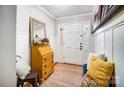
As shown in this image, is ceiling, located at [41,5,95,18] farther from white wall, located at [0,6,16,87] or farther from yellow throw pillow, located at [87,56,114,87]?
white wall, located at [0,6,16,87]

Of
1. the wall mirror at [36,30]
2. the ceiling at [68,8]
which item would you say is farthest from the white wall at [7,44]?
the ceiling at [68,8]

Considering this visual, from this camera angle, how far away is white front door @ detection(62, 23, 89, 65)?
3850 millimetres

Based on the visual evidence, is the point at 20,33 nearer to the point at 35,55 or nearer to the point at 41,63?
the point at 35,55

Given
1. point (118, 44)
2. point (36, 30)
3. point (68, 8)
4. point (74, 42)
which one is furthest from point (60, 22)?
point (118, 44)

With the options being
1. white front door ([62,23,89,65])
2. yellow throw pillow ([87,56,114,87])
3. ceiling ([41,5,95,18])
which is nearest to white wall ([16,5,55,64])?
ceiling ([41,5,95,18])

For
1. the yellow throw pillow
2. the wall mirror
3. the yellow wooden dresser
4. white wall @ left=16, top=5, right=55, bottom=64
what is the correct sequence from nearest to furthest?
the yellow throw pillow < white wall @ left=16, top=5, right=55, bottom=64 < the yellow wooden dresser < the wall mirror

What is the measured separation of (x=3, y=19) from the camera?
45 cm

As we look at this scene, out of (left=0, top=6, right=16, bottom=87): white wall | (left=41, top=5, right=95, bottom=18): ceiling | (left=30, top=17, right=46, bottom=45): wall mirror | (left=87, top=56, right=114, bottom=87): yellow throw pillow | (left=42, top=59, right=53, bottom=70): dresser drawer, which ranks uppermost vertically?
(left=41, top=5, right=95, bottom=18): ceiling

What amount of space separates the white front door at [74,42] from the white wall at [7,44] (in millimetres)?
3534

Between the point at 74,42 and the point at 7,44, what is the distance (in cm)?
366

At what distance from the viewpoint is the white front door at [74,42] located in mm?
3850

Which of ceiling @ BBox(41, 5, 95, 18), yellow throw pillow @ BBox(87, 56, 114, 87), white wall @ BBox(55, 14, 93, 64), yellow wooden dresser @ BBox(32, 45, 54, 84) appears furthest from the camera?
white wall @ BBox(55, 14, 93, 64)

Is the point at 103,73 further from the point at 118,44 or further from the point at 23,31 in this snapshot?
the point at 23,31

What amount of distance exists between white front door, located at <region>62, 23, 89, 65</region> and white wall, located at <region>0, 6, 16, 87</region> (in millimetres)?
3534
